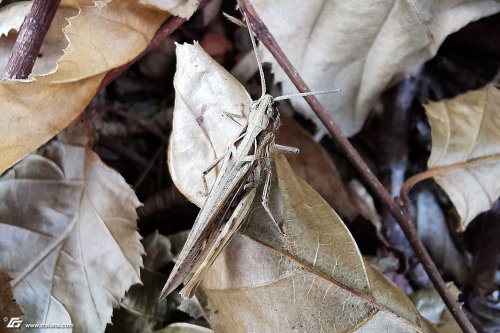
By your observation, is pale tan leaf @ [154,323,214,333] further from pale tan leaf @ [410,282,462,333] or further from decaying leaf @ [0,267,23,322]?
pale tan leaf @ [410,282,462,333]

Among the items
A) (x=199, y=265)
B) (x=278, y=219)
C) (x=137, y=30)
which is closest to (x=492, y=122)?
(x=278, y=219)

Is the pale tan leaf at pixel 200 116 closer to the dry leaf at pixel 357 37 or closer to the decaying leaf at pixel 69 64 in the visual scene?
the decaying leaf at pixel 69 64

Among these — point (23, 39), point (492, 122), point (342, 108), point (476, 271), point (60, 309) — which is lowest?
point (476, 271)

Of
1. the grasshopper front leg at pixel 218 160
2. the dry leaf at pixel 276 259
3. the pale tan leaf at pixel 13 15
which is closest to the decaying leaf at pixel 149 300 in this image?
the dry leaf at pixel 276 259

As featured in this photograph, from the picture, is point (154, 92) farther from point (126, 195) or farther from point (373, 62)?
point (373, 62)

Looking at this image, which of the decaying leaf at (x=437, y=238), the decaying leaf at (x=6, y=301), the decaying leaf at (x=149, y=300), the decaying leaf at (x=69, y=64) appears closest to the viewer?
the decaying leaf at (x=69, y=64)

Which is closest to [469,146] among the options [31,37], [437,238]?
[437,238]

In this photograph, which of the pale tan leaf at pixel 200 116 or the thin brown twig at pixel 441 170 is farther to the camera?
the thin brown twig at pixel 441 170
